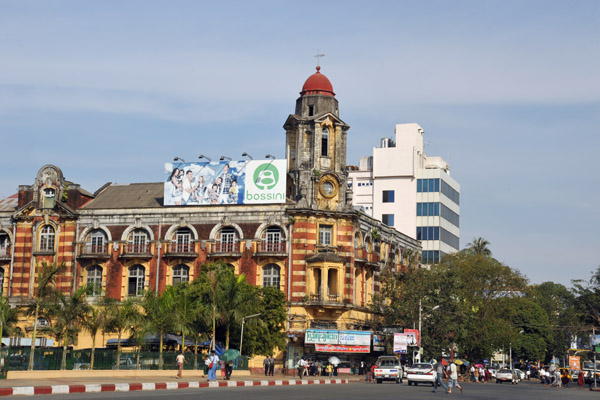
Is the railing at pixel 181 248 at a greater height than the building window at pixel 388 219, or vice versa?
the building window at pixel 388 219

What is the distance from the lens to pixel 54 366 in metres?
44.1

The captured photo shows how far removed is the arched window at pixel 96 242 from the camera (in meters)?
77.5

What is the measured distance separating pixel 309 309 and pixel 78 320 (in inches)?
945

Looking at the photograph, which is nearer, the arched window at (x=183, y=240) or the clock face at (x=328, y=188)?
the clock face at (x=328, y=188)

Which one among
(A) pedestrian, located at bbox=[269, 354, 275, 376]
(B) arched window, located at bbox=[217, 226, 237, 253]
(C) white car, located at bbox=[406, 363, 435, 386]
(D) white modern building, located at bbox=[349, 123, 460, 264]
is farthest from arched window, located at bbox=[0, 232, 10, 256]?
(D) white modern building, located at bbox=[349, 123, 460, 264]

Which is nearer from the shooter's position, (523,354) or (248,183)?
(248,183)

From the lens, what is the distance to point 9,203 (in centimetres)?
8262

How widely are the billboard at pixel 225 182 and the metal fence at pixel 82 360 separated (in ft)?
65.4

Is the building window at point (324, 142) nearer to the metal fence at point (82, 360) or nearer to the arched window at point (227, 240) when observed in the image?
the arched window at point (227, 240)

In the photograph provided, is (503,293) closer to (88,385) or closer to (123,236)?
(123,236)

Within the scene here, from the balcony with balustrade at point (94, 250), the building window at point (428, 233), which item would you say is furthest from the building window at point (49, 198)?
the building window at point (428, 233)

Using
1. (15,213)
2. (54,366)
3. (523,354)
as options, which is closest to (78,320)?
(54,366)

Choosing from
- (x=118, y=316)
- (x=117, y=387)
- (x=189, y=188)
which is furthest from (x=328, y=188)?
(x=117, y=387)

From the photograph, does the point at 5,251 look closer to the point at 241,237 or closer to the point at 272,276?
the point at 241,237
